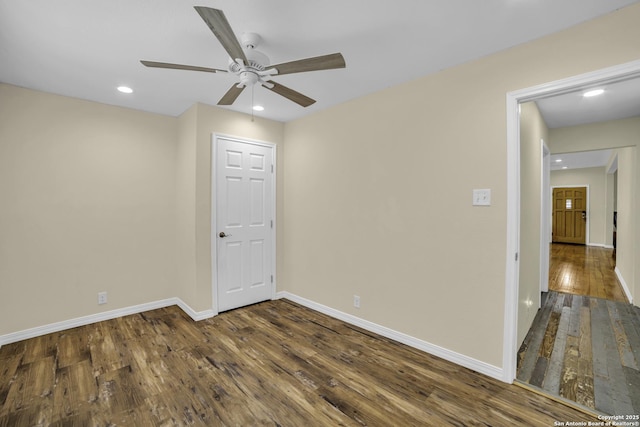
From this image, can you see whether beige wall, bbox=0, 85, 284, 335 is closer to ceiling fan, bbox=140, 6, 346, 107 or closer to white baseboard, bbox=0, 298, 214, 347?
white baseboard, bbox=0, 298, 214, 347

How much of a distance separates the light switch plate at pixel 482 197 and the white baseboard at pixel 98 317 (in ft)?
9.98

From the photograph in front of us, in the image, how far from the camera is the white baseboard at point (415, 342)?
7.23 ft

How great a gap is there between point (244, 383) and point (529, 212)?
10.1 feet

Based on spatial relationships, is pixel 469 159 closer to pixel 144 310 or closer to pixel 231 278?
pixel 231 278

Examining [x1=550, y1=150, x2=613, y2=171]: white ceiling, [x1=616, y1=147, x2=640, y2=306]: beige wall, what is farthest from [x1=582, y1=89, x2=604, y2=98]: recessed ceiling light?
[x1=550, y1=150, x2=613, y2=171]: white ceiling

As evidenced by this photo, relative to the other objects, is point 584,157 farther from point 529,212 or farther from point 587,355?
point 587,355

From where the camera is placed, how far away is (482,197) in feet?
7.37

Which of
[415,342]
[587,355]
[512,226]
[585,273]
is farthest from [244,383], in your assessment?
[585,273]

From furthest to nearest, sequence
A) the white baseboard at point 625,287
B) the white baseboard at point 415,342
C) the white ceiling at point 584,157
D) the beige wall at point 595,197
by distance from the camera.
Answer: the beige wall at point 595,197
the white ceiling at point 584,157
the white baseboard at point 625,287
the white baseboard at point 415,342

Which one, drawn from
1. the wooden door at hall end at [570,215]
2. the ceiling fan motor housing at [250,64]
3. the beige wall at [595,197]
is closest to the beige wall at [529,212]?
the ceiling fan motor housing at [250,64]

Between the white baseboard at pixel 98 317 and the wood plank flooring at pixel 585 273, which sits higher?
the wood plank flooring at pixel 585 273

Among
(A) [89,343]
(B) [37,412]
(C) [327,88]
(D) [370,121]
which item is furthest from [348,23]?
(A) [89,343]

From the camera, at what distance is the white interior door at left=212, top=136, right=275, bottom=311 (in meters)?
3.47

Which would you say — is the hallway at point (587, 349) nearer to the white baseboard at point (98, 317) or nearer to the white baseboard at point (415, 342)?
the white baseboard at point (415, 342)
